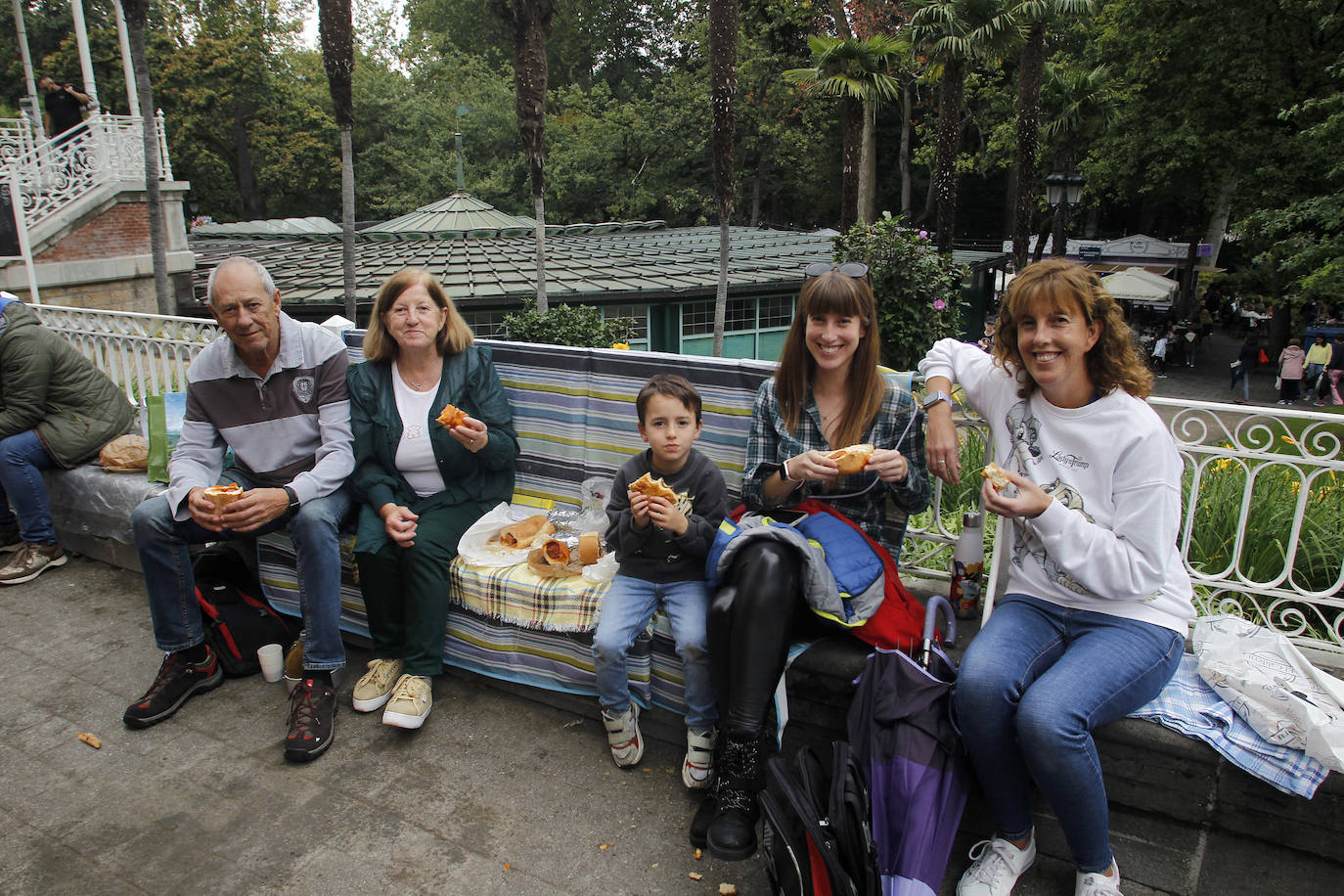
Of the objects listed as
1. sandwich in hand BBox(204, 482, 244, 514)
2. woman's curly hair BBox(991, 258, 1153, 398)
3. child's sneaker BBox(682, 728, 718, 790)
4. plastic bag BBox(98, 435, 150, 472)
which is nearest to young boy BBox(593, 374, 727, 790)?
child's sneaker BBox(682, 728, 718, 790)

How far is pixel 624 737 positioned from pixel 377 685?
110 cm

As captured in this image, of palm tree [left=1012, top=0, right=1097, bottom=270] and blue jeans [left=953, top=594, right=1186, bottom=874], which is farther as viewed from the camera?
palm tree [left=1012, top=0, right=1097, bottom=270]

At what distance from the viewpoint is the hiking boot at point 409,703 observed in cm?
311

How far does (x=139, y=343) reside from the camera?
5.34 m

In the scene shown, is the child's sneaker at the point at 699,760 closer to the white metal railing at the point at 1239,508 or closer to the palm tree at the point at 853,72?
the white metal railing at the point at 1239,508

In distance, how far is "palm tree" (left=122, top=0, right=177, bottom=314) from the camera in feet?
32.3

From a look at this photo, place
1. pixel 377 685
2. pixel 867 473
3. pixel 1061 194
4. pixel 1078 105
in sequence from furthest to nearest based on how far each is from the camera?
pixel 1078 105 < pixel 1061 194 < pixel 377 685 < pixel 867 473

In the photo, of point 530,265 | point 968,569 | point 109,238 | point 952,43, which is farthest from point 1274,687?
point 952,43

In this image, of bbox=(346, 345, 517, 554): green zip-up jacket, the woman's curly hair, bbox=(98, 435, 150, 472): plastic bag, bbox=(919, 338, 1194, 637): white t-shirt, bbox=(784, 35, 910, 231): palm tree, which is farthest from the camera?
bbox=(784, 35, 910, 231): palm tree

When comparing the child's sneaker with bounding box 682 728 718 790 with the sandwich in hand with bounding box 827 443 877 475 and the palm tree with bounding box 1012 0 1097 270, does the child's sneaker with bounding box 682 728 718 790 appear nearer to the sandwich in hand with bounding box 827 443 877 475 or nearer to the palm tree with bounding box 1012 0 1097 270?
the sandwich in hand with bounding box 827 443 877 475

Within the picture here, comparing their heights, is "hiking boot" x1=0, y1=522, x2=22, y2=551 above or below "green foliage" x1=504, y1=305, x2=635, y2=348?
below

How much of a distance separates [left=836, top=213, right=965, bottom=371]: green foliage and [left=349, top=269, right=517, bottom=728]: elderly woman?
6693 mm

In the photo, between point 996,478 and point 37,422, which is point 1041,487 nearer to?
point 996,478

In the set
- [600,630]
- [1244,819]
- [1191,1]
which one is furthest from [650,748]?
[1191,1]
